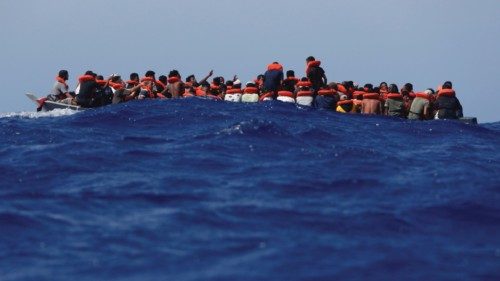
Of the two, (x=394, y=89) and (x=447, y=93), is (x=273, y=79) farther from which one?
(x=447, y=93)

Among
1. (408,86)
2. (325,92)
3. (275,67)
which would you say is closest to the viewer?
(325,92)

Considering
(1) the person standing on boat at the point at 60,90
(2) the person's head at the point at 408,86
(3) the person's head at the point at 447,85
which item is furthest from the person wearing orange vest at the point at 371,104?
(1) the person standing on boat at the point at 60,90

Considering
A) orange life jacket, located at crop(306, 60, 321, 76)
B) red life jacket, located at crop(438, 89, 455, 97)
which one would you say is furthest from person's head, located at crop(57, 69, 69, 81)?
red life jacket, located at crop(438, 89, 455, 97)

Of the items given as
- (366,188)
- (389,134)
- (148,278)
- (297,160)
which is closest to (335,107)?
(389,134)

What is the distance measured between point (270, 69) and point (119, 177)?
17034 millimetres

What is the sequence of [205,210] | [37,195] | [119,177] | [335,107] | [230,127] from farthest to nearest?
[335,107]
[230,127]
[119,177]
[37,195]
[205,210]

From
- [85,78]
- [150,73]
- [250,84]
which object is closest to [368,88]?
[250,84]

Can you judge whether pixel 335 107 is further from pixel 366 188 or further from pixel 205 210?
pixel 205 210

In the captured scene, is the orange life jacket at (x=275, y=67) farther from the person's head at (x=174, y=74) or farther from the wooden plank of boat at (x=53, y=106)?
the wooden plank of boat at (x=53, y=106)

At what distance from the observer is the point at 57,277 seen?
1227 centimetres

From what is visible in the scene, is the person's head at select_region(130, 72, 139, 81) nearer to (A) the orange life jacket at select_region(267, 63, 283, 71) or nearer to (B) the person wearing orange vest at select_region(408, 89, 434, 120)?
(A) the orange life jacket at select_region(267, 63, 283, 71)

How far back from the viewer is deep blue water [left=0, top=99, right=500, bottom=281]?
42.2ft

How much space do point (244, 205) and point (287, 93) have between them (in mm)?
18187

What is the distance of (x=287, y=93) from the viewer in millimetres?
34062
